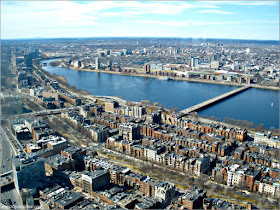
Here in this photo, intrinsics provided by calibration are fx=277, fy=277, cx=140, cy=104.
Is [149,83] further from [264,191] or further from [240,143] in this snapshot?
[264,191]

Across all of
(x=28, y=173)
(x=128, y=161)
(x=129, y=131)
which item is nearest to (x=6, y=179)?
(x=28, y=173)

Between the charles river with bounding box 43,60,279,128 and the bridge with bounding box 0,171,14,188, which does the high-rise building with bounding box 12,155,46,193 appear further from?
the charles river with bounding box 43,60,279,128

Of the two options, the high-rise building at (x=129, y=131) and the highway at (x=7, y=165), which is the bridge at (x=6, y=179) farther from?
the high-rise building at (x=129, y=131)

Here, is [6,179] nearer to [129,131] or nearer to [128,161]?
[128,161]

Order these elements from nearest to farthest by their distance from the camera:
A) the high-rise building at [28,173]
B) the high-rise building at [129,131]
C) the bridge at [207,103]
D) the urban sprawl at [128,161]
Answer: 1. the urban sprawl at [128,161]
2. the high-rise building at [28,173]
3. the high-rise building at [129,131]
4. the bridge at [207,103]

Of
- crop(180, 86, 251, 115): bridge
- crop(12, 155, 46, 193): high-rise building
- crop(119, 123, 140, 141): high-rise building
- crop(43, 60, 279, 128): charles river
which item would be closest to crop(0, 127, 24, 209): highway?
crop(12, 155, 46, 193): high-rise building

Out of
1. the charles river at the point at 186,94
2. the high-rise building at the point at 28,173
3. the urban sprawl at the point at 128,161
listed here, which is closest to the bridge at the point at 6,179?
the urban sprawl at the point at 128,161

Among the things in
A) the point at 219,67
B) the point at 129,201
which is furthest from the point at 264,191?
the point at 219,67
